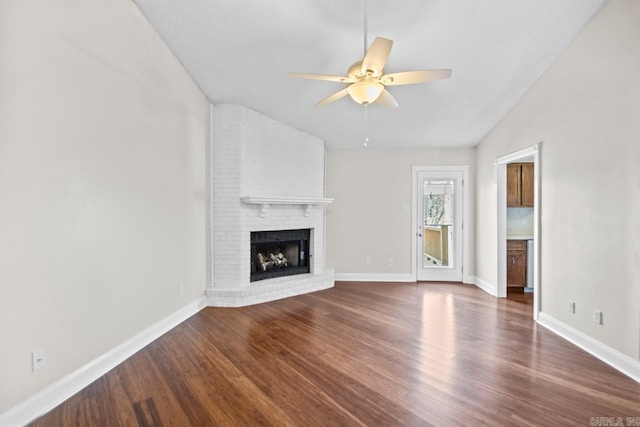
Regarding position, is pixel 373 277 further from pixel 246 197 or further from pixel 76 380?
pixel 76 380

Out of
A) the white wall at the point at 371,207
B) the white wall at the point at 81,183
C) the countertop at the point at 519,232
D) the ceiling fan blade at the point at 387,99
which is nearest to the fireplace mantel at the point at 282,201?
the white wall at the point at 371,207

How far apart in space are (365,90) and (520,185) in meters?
4.06

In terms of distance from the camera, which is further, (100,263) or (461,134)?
(461,134)

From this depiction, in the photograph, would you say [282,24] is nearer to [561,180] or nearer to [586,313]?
[561,180]

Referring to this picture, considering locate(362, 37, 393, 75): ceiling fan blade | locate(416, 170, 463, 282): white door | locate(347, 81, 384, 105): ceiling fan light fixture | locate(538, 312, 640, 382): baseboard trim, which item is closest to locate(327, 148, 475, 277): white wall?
locate(416, 170, 463, 282): white door

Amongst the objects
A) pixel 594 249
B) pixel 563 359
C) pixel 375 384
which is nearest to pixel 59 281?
pixel 375 384

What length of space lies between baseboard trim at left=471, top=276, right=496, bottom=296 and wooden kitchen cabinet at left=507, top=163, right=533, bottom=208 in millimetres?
1341

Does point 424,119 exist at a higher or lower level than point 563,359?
higher

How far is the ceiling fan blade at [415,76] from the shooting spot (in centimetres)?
227

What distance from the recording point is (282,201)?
4.71m

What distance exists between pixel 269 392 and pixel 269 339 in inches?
37.0

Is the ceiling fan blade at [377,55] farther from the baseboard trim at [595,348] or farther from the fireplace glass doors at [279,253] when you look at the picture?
the fireplace glass doors at [279,253]

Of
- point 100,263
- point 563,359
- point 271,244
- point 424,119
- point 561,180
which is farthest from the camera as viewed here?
point 271,244

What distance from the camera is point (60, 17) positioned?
212cm
